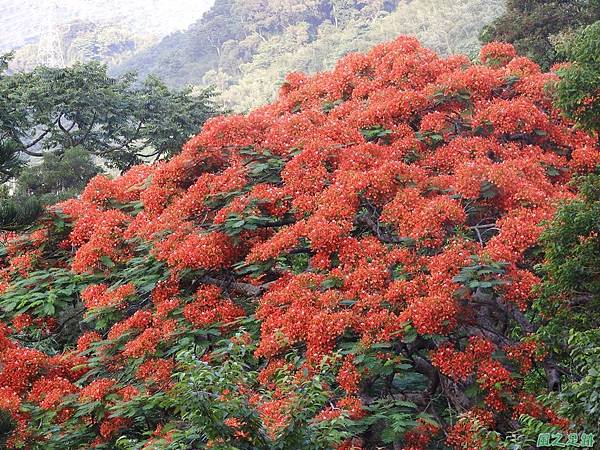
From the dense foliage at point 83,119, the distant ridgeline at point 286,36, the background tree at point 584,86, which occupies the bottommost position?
the distant ridgeline at point 286,36

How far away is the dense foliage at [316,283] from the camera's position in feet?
16.0

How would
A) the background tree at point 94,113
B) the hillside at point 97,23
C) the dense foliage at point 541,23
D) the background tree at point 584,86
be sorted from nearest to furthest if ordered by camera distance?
the background tree at point 584,86
the dense foliage at point 541,23
the background tree at point 94,113
the hillside at point 97,23

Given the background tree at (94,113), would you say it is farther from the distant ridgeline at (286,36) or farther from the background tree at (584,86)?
the distant ridgeline at (286,36)

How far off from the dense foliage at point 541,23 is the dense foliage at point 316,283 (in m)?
8.06

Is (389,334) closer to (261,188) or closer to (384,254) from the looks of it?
(384,254)

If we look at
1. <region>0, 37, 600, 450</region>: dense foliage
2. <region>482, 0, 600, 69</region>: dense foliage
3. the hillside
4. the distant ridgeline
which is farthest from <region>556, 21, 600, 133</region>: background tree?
the hillside

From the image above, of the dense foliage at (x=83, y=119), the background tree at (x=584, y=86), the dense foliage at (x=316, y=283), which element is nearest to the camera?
the background tree at (x=584, y=86)

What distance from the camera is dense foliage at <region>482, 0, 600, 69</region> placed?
51.6ft

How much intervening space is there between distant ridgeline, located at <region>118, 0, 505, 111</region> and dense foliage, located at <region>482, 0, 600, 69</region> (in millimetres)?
23277

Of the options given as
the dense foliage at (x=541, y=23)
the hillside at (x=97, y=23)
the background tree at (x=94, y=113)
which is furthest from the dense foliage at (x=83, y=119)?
the hillside at (x=97, y=23)

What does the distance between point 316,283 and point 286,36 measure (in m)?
52.4

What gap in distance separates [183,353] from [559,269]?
242 centimetres

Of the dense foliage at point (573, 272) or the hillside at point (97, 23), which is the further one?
the hillside at point (97, 23)

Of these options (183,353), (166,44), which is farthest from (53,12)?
(183,353)
